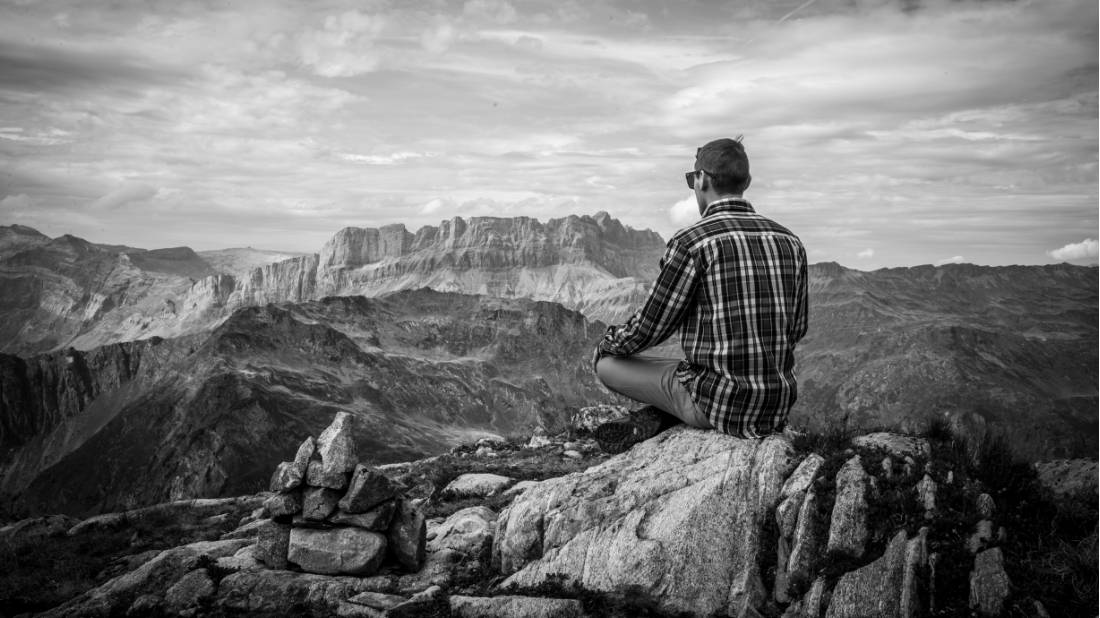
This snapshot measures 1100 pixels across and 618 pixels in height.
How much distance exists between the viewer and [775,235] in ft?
34.8

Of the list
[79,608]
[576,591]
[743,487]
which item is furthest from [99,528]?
[743,487]

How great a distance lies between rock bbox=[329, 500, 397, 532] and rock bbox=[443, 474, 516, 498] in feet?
24.2

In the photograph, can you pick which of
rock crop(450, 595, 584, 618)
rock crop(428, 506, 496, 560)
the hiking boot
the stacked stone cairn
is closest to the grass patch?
the stacked stone cairn

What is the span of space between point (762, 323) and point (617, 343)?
7.10 feet

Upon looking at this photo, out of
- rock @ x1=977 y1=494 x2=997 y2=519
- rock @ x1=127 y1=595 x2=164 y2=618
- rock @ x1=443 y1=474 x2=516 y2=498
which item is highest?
rock @ x1=977 y1=494 x2=997 y2=519

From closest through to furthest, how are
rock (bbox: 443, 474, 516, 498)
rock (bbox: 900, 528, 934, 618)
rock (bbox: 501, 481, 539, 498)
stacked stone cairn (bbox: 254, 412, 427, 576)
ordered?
rock (bbox: 900, 528, 934, 618) < stacked stone cairn (bbox: 254, 412, 427, 576) < rock (bbox: 501, 481, 539, 498) < rock (bbox: 443, 474, 516, 498)

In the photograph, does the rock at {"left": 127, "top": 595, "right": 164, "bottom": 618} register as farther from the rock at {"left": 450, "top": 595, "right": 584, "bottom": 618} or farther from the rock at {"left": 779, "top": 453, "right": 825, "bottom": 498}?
the rock at {"left": 779, "top": 453, "right": 825, "bottom": 498}

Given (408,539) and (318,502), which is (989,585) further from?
(318,502)

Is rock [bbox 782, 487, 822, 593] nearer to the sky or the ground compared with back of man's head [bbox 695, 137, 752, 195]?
nearer to the ground

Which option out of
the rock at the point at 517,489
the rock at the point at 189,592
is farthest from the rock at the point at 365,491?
the rock at the point at 517,489

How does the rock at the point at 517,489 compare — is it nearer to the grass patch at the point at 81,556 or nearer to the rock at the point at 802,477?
the grass patch at the point at 81,556

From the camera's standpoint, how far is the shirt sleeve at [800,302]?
10.8 meters

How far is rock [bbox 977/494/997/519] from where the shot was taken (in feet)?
33.9

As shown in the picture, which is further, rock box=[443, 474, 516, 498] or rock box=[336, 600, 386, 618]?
rock box=[443, 474, 516, 498]
